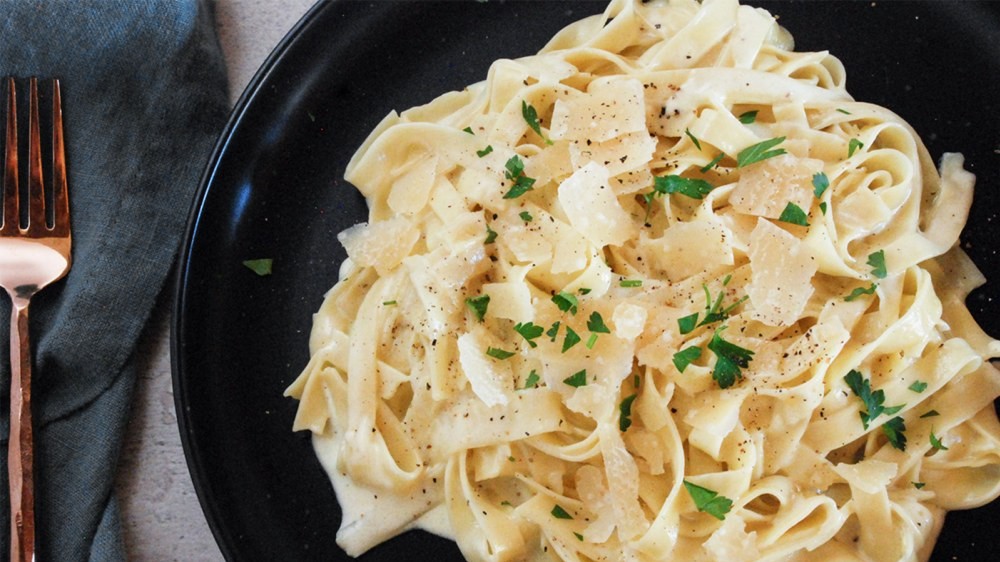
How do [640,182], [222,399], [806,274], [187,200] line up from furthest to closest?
[187,200], [222,399], [640,182], [806,274]

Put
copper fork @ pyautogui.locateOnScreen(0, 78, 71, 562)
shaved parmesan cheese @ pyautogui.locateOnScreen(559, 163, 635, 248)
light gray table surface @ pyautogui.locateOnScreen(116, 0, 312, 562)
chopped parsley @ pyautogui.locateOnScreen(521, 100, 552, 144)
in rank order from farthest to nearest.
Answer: light gray table surface @ pyautogui.locateOnScreen(116, 0, 312, 562) < copper fork @ pyautogui.locateOnScreen(0, 78, 71, 562) < chopped parsley @ pyautogui.locateOnScreen(521, 100, 552, 144) < shaved parmesan cheese @ pyautogui.locateOnScreen(559, 163, 635, 248)

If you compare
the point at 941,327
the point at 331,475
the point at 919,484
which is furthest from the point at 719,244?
the point at 331,475

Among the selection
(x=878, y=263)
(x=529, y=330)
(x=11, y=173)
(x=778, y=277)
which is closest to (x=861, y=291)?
(x=878, y=263)

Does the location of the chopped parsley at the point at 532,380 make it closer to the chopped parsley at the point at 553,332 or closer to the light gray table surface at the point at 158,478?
the chopped parsley at the point at 553,332

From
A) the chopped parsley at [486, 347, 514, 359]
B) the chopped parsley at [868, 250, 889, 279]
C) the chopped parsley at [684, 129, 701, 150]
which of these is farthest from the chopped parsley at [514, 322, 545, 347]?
the chopped parsley at [868, 250, 889, 279]

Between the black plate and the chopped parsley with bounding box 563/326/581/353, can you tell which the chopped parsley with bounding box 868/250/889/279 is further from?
the chopped parsley with bounding box 563/326/581/353

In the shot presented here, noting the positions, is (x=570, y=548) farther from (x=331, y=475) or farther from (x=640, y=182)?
(x=640, y=182)

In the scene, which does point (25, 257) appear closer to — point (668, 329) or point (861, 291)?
point (668, 329)

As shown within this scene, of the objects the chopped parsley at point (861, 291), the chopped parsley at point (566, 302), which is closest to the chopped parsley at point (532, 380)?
the chopped parsley at point (566, 302)
